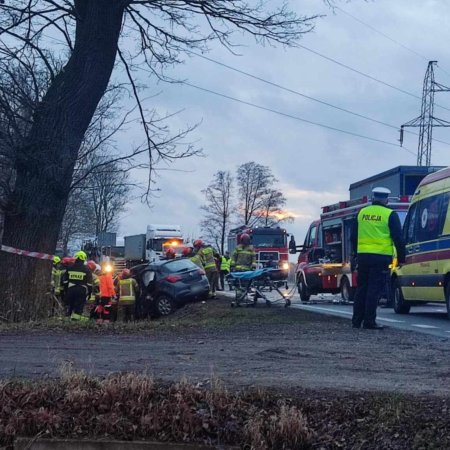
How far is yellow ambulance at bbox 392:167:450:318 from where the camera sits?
14.6 metres

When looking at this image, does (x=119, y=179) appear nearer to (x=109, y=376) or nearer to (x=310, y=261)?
(x=310, y=261)

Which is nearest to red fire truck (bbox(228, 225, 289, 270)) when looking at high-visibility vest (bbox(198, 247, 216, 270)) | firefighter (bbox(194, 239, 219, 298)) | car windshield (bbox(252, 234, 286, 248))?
car windshield (bbox(252, 234, 286, 248))

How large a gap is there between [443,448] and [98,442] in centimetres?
228

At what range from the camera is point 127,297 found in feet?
67.1

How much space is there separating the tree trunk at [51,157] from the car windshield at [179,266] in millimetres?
5946

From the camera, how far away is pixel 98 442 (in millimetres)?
5668

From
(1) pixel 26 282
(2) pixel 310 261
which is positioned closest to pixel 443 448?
(1) pixel 26 282

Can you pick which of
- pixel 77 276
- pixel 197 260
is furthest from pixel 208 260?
pixel 77 276

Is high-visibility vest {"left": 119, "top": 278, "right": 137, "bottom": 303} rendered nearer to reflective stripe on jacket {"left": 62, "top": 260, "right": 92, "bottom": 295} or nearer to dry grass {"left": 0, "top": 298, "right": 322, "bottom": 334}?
reflective stripe on jacket {"left": 62, "top": 260, "right": 92, "bottom": 295}

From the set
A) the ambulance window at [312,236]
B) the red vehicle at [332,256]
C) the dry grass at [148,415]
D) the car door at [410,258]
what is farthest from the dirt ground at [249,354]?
the ambulance window at [312,236]

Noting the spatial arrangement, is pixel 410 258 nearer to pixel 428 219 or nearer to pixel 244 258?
pixel 428 219

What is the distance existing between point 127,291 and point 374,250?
1036cm

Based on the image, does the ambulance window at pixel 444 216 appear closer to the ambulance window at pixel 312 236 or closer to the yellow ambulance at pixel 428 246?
the yellow ambulance at pixel 428 246

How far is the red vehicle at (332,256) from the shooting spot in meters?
21.7
